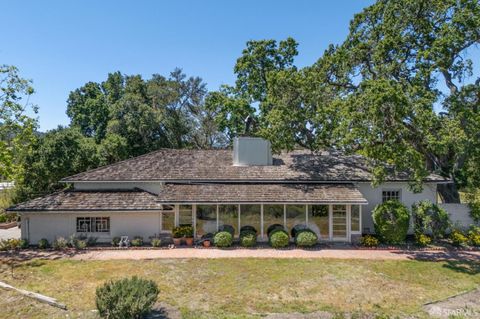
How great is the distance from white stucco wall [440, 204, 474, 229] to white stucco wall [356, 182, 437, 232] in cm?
113

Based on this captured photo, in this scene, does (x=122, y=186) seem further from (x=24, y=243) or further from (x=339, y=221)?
(x=339, y=221)

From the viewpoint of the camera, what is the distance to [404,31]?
22875 mm

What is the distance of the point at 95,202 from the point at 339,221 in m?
16.7

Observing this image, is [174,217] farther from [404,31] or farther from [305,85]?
[404,31]

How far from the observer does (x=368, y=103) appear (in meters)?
19.3

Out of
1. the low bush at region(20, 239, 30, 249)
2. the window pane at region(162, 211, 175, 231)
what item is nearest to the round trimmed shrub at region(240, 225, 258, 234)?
the window pane at region(162, 211, 175, 231)

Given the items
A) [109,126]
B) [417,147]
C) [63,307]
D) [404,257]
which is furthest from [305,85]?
[109,126]

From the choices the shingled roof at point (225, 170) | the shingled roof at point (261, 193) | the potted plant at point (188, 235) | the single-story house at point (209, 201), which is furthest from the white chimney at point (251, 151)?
the potted plant at point (188, 235)

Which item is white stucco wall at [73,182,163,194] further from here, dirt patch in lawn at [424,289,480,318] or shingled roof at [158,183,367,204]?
dirt patch in lawn at [424,289,480,318]

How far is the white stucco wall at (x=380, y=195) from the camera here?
2295cm

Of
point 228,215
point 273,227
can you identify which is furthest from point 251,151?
point 273,227

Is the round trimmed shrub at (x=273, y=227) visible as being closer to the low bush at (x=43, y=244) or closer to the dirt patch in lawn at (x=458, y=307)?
the dirt patch in lawn at (x=458, y=307)

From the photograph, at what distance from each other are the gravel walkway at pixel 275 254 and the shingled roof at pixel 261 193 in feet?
10.4

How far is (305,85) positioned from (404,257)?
43.3ft
